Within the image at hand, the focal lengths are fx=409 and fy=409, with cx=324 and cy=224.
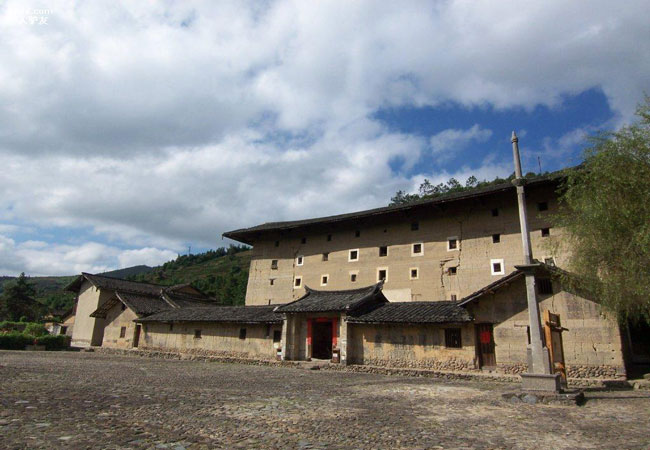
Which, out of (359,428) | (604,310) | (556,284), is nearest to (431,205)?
(556,284)

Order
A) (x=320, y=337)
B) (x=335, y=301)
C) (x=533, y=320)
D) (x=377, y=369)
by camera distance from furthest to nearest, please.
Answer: (x=320, y=337)
(x=335, y=301)
(x=377, y=369)
(x=533, y=320)

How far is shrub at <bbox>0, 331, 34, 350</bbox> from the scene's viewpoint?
28938 millimetres

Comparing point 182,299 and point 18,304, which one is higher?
point 182,299

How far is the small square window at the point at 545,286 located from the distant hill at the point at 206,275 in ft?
167

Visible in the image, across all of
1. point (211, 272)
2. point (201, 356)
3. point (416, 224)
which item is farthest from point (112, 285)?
point (211, 272)

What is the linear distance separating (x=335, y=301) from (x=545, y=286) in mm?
10323

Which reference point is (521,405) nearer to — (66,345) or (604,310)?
(604,310)

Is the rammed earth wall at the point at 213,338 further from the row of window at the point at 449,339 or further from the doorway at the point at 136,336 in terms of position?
the row of window at the point at 449,339

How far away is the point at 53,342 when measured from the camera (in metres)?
32.2

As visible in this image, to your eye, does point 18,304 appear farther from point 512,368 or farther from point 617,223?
point 617,223

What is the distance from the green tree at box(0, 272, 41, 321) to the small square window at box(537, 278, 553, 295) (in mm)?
57502

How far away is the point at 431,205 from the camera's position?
2672cm

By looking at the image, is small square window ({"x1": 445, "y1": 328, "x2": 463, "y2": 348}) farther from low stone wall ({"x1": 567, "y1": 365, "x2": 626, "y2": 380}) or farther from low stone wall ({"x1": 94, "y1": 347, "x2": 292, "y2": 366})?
low stone wall ({"x1": 94, "y1": 347, "x2": 292, "y2": 366})

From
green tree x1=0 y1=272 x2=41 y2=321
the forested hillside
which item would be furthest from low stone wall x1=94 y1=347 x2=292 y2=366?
the forested hillside
